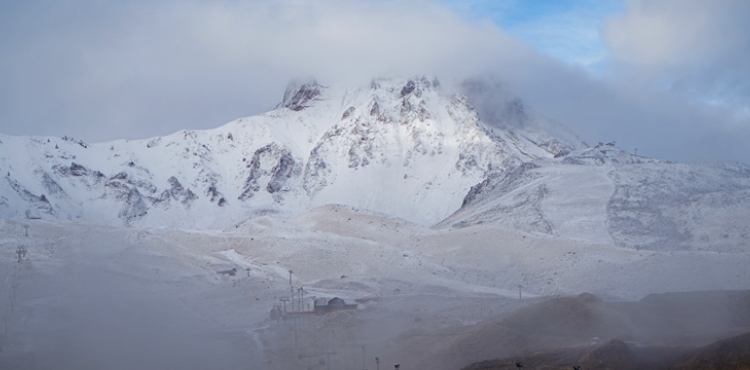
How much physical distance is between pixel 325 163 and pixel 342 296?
301 ft

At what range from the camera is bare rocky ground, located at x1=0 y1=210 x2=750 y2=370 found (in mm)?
44750

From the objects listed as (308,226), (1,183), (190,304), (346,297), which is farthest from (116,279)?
(1,183)

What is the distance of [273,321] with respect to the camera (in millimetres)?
57438

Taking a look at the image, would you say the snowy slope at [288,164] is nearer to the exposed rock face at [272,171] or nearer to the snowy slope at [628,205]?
the exposed rock face at [272,171]

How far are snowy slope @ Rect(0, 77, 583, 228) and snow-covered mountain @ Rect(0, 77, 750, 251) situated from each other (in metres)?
0.22

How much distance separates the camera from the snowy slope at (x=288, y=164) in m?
143

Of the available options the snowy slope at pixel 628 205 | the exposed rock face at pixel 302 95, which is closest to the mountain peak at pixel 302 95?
the exposed rock face at pixel 302 95

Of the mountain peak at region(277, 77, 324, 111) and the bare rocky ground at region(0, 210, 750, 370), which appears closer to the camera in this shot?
the bare rocky ground at region(0, 210, 750, 370)

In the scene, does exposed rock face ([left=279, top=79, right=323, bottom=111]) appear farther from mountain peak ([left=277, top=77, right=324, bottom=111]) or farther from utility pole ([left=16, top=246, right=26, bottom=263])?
utility pole ([left=16, top=246, right=26, bottom=263])

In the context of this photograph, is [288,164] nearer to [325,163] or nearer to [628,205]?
[325,163]

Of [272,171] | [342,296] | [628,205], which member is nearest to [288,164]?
[272,171]

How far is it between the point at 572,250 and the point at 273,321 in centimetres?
2781

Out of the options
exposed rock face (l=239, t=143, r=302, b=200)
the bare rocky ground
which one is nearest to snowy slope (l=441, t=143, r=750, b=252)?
the bare rocky ground

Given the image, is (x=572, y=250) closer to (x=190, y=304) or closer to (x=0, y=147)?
(x=190, y=304)
